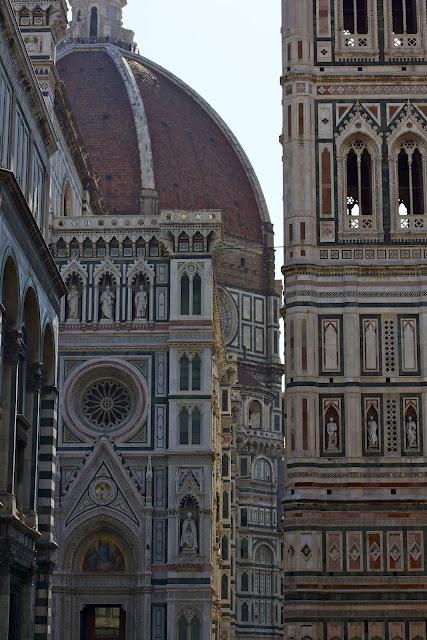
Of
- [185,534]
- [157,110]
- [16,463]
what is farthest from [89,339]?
[157,110]

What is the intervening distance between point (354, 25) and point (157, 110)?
46256mm

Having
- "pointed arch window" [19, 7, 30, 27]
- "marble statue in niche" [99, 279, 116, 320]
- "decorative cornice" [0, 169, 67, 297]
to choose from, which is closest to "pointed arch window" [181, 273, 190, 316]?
"marble statue in niche" [99, 279, 116, 320]

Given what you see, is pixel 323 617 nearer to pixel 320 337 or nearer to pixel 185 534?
pixel 320 337

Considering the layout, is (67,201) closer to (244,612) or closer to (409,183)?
(409,183)

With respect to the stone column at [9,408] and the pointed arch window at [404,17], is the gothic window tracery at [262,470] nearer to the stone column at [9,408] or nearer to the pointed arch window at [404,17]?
the pointed arch window at [404,17]

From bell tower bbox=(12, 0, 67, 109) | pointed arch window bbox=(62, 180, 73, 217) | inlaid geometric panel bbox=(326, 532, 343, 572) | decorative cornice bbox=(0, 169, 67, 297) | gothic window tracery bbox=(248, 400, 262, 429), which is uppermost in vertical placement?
bell tower bbox=(12, 0, 67, 109)

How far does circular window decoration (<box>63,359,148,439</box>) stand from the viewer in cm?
4125

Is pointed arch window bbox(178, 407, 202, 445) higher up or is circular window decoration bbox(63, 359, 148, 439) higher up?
circular window decoration bbox(63, 359, 148, 439)

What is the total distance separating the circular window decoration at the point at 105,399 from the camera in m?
41.2

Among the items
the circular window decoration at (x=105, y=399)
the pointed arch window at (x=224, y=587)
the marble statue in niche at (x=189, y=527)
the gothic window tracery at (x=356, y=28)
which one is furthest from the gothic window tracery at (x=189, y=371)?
the pointed arch window at (x=224, y=587)

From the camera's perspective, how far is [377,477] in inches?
1226

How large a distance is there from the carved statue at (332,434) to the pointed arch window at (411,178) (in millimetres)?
5083

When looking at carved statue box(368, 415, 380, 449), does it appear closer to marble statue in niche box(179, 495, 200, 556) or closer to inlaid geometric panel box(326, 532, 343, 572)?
inlaid geometric panel box(326, 532, 343, 572)

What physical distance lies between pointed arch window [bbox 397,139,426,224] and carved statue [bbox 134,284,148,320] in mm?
10650
